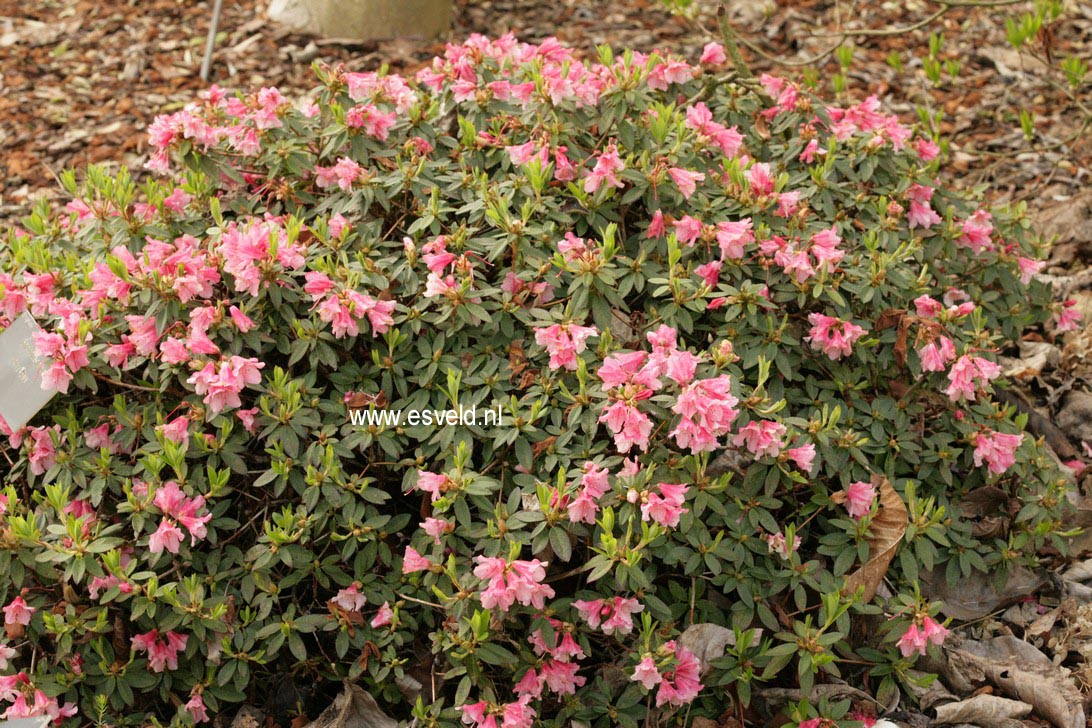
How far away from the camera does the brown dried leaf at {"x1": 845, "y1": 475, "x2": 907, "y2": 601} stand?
96.7 inches

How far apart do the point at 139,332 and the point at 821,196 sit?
5.65 feet

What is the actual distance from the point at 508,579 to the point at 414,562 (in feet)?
0.80

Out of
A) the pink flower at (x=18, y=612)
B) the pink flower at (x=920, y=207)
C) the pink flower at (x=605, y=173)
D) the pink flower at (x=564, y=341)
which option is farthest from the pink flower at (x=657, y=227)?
the pink flower at (x=18, y=612)

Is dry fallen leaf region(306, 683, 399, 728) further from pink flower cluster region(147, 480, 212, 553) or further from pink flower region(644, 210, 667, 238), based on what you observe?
pink flower region(644, 210, 667, 238)

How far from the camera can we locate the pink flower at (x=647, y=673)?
7.13 ft

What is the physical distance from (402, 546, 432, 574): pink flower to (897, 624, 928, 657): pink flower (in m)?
1.01

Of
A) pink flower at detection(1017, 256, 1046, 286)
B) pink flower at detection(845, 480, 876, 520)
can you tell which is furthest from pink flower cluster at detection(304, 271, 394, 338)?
pink flower at detection(1017, 256, 1046, 286)

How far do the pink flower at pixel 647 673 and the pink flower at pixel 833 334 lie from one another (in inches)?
33.7

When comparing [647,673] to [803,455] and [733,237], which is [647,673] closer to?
[803,455]

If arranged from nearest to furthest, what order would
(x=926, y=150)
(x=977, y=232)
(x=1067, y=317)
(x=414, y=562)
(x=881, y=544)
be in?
(x=414, y=562), (x=881, y=544), (x=977, y=232), (x=926, y=150), (x=1067, y=317)

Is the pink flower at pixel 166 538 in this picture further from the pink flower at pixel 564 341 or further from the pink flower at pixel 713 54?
the pink flower at pixel 713 54

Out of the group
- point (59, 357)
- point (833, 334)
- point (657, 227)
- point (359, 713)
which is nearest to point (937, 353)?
point (833, 334)

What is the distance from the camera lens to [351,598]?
2355mm

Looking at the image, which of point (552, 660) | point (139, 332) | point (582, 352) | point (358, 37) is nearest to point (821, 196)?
point (582, 352)
